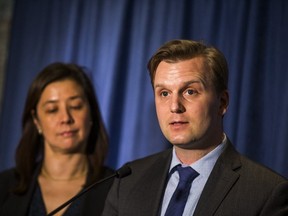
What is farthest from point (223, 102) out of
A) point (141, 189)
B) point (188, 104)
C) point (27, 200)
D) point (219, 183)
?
point (27, 200)

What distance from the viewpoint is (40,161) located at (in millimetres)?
2836

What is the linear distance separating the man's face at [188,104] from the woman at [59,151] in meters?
0.88

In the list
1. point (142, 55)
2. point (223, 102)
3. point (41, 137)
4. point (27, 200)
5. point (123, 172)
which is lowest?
point (27, 200)

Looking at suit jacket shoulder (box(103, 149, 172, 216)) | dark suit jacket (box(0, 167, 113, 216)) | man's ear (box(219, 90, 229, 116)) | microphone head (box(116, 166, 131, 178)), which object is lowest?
dark suit jacket (box(0, 167, 113, 216))

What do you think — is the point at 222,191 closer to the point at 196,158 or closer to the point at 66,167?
the point at 196,158

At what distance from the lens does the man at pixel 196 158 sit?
1.75 metres

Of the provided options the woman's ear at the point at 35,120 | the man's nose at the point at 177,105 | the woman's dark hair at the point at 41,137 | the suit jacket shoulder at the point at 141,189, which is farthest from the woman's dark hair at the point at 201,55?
the woman's ear at the point at 35,120

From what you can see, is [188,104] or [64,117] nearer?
[188,104]

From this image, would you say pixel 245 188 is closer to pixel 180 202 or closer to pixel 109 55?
pixel 180 202

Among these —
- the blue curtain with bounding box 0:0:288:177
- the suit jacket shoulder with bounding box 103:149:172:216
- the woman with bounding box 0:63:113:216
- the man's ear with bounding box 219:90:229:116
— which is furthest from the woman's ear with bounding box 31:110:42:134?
the man's ear with bounding box 219:90:229:116

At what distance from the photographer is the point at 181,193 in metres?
1.85

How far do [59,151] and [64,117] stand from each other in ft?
0.68

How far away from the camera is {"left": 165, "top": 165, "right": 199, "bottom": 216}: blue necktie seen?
1824 millimetres

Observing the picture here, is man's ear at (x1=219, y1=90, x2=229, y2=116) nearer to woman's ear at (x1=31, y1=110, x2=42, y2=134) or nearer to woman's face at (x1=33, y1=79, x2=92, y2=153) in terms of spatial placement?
woman's face at (x1=33, y1=79, x2=92, y2=153)
